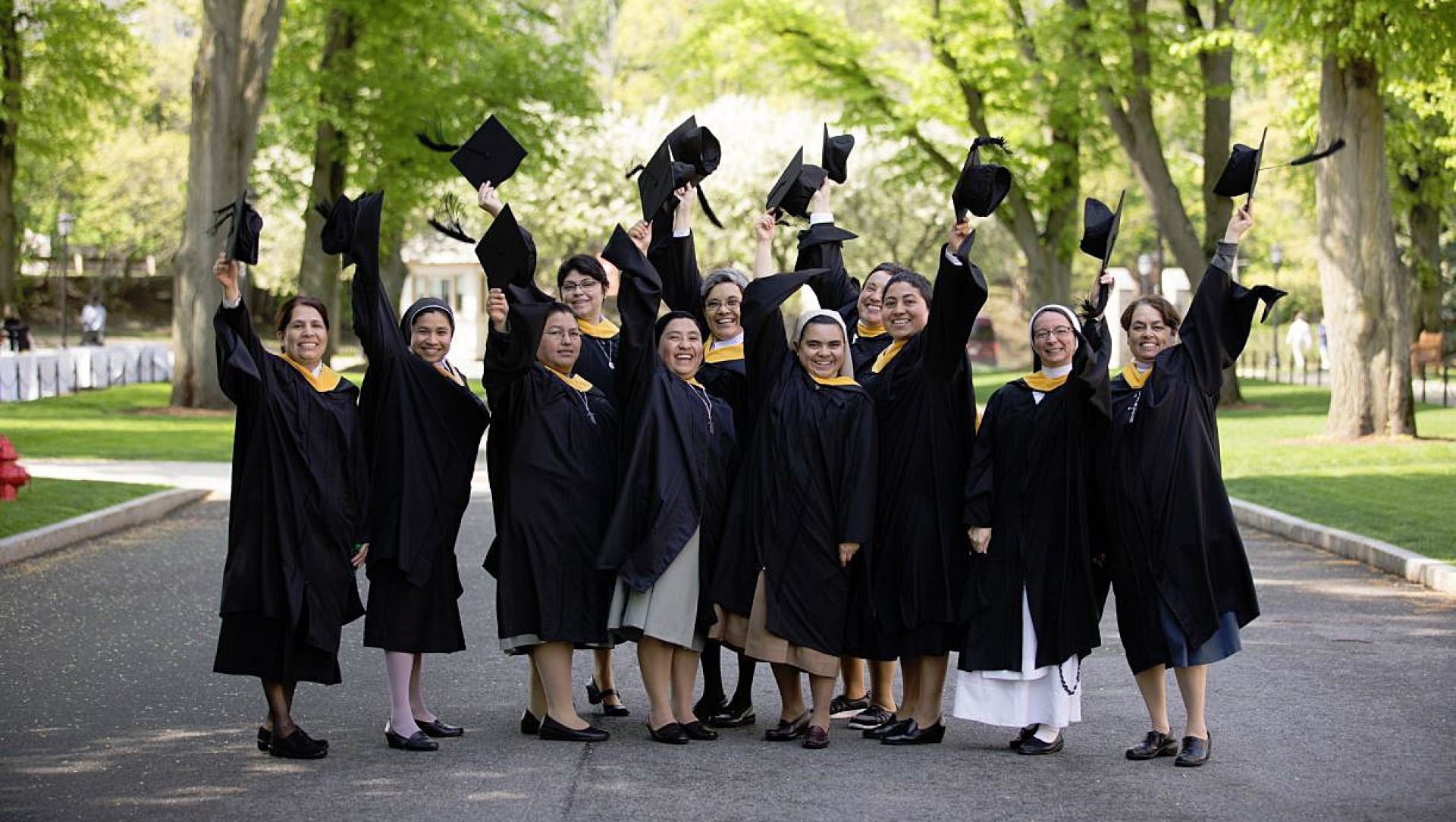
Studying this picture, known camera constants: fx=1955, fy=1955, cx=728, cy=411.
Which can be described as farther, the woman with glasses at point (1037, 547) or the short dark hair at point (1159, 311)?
the short dark hair at point (1159, 311)

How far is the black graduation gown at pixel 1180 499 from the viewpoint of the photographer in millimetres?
8141

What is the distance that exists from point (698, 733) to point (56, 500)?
35.8 ft

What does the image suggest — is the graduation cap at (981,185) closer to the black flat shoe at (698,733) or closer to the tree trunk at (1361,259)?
the black flat shoe at (698,733)

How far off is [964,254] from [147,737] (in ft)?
13.4

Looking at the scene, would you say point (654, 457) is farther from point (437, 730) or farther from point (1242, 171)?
point (1242, 171)

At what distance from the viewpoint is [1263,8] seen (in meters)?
22.1

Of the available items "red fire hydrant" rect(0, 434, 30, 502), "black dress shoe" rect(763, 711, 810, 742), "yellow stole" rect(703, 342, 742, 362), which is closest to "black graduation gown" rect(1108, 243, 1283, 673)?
"black dress shoe" rect(763, 711, 810, 742)

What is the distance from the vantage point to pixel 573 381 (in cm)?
866

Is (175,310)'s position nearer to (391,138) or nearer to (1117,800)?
(391,138)

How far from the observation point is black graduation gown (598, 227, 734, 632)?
8.38 meters

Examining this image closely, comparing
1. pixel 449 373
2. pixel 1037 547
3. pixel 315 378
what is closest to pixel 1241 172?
pixel 1037 547

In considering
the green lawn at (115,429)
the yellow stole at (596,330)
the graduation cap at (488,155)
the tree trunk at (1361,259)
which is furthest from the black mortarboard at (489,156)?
the tree trunk at (1361,259)

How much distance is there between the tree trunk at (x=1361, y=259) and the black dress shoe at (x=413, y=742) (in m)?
18.2

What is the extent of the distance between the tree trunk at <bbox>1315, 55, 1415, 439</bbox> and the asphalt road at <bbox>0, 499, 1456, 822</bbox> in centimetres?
1280
